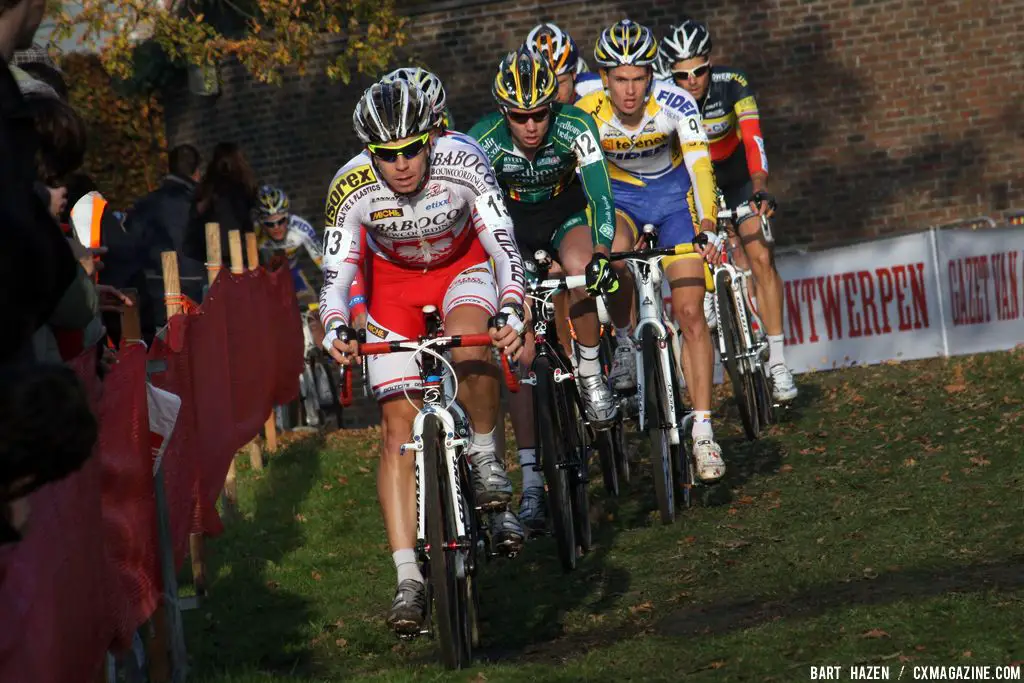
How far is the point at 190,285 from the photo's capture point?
40.3 feet

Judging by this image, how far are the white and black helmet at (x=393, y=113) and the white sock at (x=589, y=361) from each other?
2.60 m

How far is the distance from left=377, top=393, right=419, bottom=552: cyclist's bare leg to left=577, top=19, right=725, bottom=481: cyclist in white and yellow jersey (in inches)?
110

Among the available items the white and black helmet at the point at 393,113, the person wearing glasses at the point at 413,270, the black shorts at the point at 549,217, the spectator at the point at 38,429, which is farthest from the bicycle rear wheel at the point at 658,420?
the spectator at the point at 38,429

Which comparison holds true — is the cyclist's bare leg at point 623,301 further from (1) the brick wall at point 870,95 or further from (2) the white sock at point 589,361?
(1) the brick wall at point 870,95

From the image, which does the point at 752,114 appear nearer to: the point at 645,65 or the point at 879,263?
the point at 645,65

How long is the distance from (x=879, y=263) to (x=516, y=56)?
9.71 m

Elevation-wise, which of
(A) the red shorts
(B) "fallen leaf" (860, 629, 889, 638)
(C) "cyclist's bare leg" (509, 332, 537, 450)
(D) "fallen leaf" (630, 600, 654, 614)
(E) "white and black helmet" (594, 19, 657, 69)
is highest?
(E) "white and black helmet" (594, 19, 657, 69)

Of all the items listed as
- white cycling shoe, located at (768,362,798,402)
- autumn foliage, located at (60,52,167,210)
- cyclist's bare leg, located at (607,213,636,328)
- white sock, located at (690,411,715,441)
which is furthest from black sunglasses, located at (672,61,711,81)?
autumn foliage, located at (60,52,167,210)

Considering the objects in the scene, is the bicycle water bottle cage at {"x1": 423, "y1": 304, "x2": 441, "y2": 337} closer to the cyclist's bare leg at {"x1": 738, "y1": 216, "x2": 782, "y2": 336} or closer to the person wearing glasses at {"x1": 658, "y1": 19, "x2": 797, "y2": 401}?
the person wearing glasses at {"x1": 658, "y1": 19, "x2": 797, "y2": 401}

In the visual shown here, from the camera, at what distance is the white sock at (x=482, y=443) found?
775 cm

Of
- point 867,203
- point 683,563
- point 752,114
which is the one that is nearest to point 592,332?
point 683,563

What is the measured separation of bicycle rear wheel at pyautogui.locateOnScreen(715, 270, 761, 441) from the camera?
1138 cm

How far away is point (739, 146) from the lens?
13.3 meters

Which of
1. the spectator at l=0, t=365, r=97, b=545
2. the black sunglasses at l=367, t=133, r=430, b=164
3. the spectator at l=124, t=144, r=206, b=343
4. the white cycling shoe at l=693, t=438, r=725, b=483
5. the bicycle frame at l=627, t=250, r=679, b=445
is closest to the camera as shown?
the spectator at l=0, t=365, r=97, b=545
